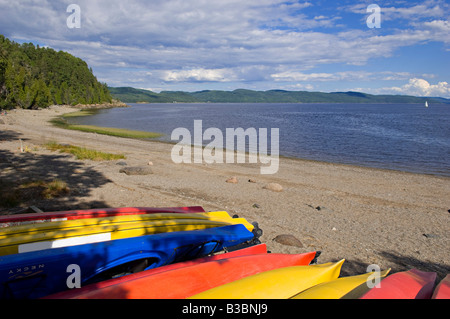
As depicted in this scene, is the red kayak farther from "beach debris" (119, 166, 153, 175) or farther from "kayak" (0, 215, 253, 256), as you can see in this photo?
"beach debris" (119, 166, 153, 175)

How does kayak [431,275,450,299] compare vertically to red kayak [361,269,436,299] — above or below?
above

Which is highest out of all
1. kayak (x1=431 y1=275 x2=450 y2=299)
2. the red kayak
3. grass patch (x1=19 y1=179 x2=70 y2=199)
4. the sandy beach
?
grass patch (x1=19 y1=179 x2=70 y2=199)

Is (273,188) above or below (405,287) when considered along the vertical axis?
below

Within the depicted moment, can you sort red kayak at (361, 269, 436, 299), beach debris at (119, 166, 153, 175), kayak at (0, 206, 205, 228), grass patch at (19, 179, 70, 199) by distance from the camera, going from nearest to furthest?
red kayak at (361, 269, 436, 299) < kayak at (0, 206, 205, 228) < grass patch at (19, 179, 70, 199) < beach debris at (119, 166, 153, 175)

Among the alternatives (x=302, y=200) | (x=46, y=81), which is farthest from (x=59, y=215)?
(x=46, y=81)

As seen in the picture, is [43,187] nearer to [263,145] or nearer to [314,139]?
[263,145]

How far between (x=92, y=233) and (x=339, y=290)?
3841 mm

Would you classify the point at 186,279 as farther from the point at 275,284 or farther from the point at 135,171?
the point at 135,171

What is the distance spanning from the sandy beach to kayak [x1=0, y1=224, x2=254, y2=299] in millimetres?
2108

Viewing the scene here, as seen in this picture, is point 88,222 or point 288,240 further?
point 288,240

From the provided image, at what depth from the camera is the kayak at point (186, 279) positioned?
343 cm

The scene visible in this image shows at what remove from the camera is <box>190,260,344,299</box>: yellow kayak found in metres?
3.56

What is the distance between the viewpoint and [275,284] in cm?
382

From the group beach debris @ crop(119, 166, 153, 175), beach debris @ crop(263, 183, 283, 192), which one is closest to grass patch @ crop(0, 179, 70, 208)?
beach debris @ crop(119, 166, 153, 175)
